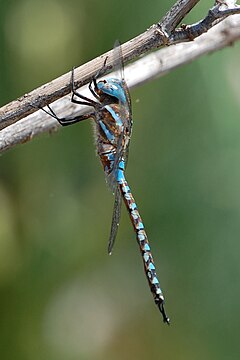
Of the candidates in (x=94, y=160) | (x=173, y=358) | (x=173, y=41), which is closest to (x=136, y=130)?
(x=94, y=160)

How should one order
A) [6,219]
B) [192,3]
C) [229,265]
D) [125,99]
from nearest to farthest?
[192,3] → [125,99] → [6,219] → [229,265]

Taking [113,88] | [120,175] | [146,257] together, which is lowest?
[146,257]

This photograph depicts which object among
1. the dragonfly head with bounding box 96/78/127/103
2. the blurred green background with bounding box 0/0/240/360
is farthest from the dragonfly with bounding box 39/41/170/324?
the blurred green background with bounding box 0/0/240/360

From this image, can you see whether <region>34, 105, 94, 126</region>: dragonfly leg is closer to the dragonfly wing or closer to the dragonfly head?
the dragonfly head

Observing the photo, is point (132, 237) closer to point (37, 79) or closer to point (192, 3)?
point (37, 79)

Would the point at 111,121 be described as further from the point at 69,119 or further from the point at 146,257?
the point at 146,257

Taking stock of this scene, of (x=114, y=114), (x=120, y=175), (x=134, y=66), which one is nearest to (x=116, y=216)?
(x=120, y=175)
